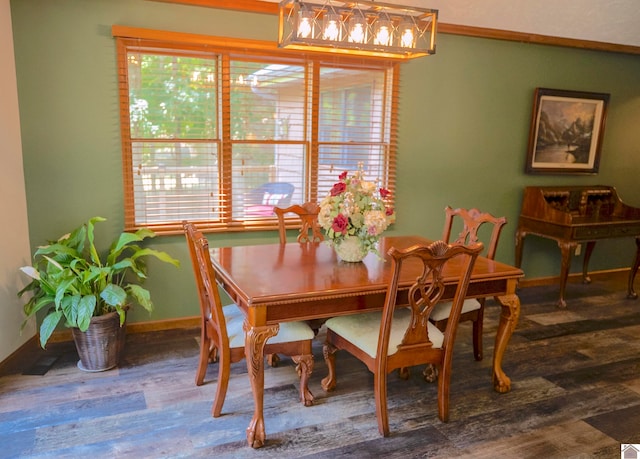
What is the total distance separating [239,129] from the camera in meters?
3.76

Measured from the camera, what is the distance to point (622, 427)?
260 cm

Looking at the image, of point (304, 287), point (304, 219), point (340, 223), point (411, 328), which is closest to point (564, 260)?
point (304, 219)

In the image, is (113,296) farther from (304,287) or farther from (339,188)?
(339,188)

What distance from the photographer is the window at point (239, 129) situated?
3.47 m

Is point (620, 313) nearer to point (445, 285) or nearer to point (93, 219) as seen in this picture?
point (445, 285)

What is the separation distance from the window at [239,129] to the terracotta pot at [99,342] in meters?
0.79

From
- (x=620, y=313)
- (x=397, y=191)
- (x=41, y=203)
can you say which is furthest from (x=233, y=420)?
(x=620, y=313)

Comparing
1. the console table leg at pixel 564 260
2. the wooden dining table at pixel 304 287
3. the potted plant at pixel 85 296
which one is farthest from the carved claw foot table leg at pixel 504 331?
the potted plant at pixel 85 296

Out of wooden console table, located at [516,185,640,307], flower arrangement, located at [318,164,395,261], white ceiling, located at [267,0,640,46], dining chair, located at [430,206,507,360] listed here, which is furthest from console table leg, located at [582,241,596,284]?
flower arrangement, located at [318,164,395,261]

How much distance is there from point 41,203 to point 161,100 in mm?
1072

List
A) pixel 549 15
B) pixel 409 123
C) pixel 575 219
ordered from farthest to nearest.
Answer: pixel 575 219
pixel 409 123
pixel 549 15

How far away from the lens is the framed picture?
4789mm

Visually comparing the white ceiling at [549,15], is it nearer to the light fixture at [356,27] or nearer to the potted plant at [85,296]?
the light fixture at [356,27]

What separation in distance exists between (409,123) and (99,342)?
117 inches
